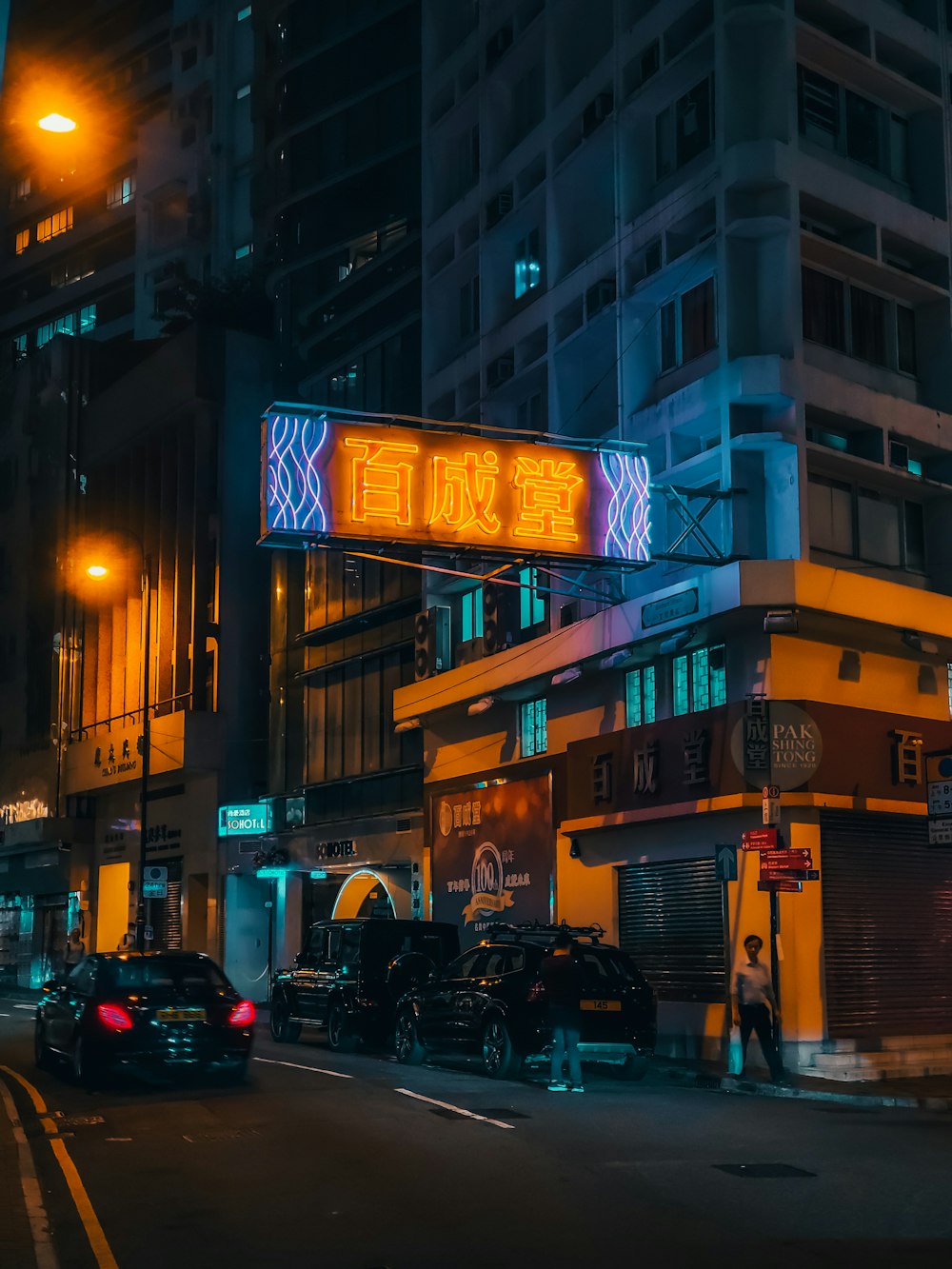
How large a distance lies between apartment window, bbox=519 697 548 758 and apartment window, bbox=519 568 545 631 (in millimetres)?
1642

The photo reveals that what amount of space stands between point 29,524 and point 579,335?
3278 centimetres

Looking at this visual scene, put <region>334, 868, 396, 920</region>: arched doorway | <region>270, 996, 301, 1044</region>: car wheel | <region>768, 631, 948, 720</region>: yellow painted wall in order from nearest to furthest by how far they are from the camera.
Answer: <region>768, 631, 948, 720</region>: yellow painted wall, <region>270, 996, 301, 1044</region>: car wheel, <region>334, 868, 396, 920</region>: arched doorway

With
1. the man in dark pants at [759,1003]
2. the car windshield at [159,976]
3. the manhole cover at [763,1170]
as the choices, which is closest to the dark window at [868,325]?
the man in dark pants at [759,1003]

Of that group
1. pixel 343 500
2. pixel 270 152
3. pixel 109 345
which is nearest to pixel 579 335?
pixel 343 500

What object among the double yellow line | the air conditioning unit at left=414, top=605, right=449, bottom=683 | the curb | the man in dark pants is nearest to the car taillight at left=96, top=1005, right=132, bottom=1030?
the double yellow line

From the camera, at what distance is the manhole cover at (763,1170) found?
449 inches

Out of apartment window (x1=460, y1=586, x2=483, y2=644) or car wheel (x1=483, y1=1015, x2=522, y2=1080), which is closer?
car wheel (x1=483, y1=1015, x2=522, y2=1080)

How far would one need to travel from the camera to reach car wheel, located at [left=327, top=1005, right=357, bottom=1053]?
23.2 m

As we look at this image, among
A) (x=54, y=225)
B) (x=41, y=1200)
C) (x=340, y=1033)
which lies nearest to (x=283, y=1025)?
(x=340, y=1033)

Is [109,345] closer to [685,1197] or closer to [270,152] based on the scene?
[270,152]

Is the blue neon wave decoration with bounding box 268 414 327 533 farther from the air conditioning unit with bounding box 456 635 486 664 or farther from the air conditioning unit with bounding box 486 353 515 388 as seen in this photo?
the air conditioning unit with bounding box 456 635 486 664

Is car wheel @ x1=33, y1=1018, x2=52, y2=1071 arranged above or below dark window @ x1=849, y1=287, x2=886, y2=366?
below

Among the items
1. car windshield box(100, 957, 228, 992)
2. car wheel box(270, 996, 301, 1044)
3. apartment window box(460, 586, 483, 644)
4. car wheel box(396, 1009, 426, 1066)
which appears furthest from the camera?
apartment window box(460, 586, 483, 644)

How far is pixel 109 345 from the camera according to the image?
54.8 metres
